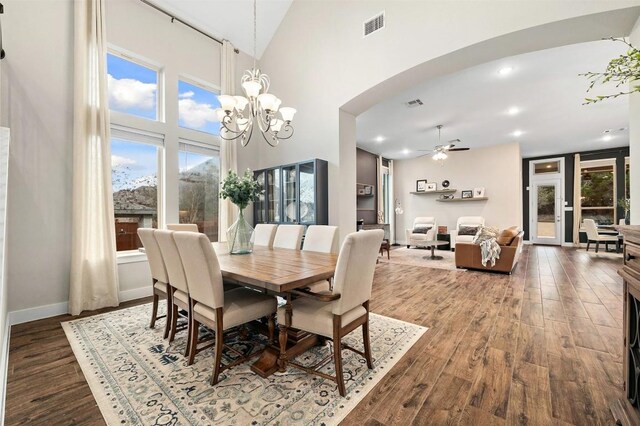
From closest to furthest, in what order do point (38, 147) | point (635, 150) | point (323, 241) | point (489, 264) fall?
1. point (635, 150)
2. point (323, 241)
3. point (38, 147)
4. point (489, 264)

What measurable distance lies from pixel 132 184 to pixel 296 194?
93.2 inches

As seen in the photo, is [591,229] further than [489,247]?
Yes

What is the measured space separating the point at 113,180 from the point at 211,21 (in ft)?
9.78

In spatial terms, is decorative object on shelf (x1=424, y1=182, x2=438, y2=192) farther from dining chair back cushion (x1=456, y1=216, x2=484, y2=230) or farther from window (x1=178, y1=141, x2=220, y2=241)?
window (x1=178, y1=141, x2=220, y2=241)

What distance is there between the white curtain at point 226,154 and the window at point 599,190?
10.6 metres

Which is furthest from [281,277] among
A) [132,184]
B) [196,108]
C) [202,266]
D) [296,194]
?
[196,108]

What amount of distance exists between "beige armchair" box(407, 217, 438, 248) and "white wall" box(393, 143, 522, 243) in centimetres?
87

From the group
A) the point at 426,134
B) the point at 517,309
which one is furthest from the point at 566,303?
the point at 426,134

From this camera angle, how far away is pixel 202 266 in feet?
5.95

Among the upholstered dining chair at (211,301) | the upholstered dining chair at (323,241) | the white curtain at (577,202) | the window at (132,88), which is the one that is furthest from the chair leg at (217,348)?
the white curtain at (577,202)

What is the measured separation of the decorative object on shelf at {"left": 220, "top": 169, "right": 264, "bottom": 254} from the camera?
2625 mm

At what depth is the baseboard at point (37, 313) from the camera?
2.89m

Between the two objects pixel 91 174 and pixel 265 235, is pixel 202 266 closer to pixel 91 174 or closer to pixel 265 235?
pixel 265 235

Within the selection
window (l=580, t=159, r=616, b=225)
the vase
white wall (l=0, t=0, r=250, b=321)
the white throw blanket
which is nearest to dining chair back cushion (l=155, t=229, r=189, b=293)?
the vase
